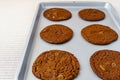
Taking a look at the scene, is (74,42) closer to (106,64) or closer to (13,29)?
(106,64)

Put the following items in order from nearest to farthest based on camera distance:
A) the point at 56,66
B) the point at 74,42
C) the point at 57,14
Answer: the point at 56,66 < the point at 74,42 < the point at 57,14

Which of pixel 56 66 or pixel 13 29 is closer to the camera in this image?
pixel 56 66

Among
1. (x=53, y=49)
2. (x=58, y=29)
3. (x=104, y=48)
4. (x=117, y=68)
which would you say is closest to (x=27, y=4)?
(x=58, y=29)

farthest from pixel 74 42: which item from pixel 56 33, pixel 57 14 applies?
pixel 57 14

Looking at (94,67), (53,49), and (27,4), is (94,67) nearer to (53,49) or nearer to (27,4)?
(53,49)

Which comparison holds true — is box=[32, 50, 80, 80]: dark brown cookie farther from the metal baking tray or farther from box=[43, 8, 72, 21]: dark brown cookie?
box=[43, 8, 72, 21]: dark brown cookie

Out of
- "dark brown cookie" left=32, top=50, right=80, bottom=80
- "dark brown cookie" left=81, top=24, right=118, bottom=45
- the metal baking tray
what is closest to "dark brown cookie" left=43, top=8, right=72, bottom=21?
the metal baking tray

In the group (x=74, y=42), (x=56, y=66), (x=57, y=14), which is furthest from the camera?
(x=57, y=14)
